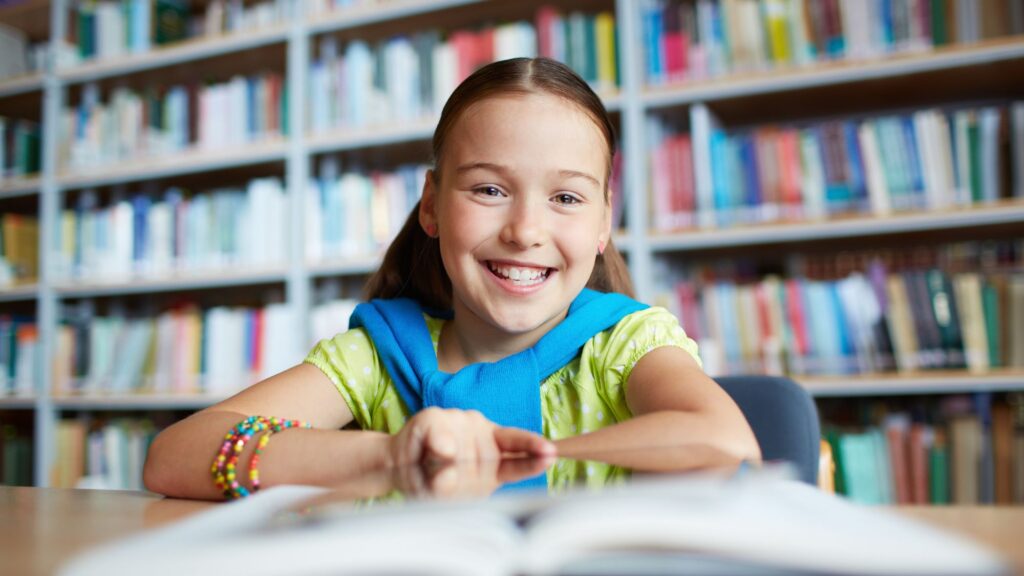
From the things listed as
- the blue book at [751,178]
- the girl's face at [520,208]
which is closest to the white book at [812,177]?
the blue book at [751,178]

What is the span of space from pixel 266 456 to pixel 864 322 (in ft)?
5.29

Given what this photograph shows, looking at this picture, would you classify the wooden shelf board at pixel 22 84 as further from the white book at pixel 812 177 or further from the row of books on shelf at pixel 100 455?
the white book at pixel 812 177

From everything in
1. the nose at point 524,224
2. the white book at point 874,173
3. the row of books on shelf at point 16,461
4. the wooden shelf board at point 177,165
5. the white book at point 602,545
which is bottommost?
the row of books on shelf at point 16,461

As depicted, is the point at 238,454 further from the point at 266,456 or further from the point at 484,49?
the point at 484,49

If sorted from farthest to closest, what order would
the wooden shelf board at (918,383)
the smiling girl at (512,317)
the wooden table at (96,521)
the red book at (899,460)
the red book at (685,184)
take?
the red book at (685,184) → the red book at (899,460) → the wooden shelf board at (918,383) → the smiling girl at (512,317) → the wooden table at (96,521)

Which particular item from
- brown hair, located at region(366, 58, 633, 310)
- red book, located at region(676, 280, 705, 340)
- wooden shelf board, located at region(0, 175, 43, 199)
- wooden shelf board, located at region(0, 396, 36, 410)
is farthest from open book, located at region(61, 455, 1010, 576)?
wooden shelf board, located at region(0, 175, 43, 199)

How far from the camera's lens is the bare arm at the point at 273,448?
0.66 metres

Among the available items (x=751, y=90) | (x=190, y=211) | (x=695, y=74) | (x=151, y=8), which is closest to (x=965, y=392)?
(x=751, y=90)

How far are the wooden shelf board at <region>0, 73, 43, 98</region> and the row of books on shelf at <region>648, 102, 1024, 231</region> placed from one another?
2.32 metres

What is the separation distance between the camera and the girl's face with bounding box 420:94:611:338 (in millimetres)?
962

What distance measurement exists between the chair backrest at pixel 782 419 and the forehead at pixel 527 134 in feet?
1.10

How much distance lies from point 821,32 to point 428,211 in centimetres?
136

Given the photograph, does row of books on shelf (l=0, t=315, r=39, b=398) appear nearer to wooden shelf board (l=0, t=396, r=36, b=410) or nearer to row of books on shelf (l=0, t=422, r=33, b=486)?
wooden shelf board (l=0, t=396, r=36, b=410)

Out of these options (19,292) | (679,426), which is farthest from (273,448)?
(19,292)
